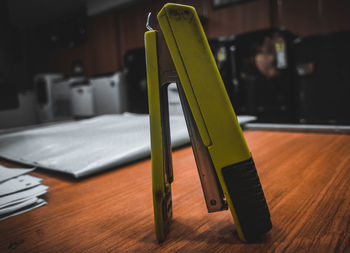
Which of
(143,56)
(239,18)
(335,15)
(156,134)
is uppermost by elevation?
(239,18)

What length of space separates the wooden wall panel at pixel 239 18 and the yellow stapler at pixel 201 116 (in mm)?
3197

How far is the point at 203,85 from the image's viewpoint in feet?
0.87

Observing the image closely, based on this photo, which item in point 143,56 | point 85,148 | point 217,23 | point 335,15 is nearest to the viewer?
point 85,148

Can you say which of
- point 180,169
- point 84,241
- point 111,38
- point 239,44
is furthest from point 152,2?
point 84,241

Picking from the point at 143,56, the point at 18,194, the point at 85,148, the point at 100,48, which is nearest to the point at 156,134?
the point at 18,194

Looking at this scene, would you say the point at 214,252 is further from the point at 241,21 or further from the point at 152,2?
the point at 152,2

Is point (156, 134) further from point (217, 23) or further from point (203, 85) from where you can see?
point (217, 23)

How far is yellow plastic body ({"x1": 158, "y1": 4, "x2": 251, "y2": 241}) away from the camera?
0.86 ft

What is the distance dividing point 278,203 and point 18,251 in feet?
1.09

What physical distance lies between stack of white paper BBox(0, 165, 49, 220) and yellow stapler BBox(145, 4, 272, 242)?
23cm

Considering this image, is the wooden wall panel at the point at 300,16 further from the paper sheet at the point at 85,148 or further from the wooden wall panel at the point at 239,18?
the paper sheet at the point at 85,148

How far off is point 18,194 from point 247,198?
346 millimetres

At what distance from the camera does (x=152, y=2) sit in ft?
12.8

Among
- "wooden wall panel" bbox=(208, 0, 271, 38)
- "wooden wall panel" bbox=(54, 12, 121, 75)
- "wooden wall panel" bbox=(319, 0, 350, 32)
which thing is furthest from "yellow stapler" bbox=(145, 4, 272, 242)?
"wooden wall panel" bbox=(54, 12, 121, 75)
